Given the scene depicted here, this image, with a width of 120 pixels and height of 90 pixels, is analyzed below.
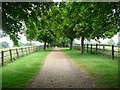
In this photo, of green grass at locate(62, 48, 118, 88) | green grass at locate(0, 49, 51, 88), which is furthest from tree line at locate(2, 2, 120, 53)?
A: green grass at locate(62, 48, 118, 88)

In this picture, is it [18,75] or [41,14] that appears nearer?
[18,75]

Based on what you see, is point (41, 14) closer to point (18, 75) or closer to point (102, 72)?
point (18, 75)

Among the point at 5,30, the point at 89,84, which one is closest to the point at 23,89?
the point at 89,84

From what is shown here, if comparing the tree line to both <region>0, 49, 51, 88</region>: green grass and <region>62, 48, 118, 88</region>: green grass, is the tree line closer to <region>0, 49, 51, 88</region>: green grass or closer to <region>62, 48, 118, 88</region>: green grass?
<region>0, 49, 51, 88</region>: green grass

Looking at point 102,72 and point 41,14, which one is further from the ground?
point 41,14

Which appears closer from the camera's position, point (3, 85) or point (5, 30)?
point (3, 85)

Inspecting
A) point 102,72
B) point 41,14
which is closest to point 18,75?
point 41,14

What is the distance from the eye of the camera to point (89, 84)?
5.95 metres

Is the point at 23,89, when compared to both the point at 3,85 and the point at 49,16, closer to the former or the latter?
the point at 3,85

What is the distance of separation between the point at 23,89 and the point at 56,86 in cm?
130

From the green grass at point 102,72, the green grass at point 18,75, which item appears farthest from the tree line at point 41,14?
the green grass at point 102,72

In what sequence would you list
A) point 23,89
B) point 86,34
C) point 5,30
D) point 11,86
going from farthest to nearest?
point 86,34 → point 5,30 → point 11,86 → point 23,89

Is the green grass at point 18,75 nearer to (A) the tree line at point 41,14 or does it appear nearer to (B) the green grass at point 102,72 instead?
(A) the tree line at point 41,14

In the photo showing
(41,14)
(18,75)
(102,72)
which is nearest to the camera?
(18,75)
